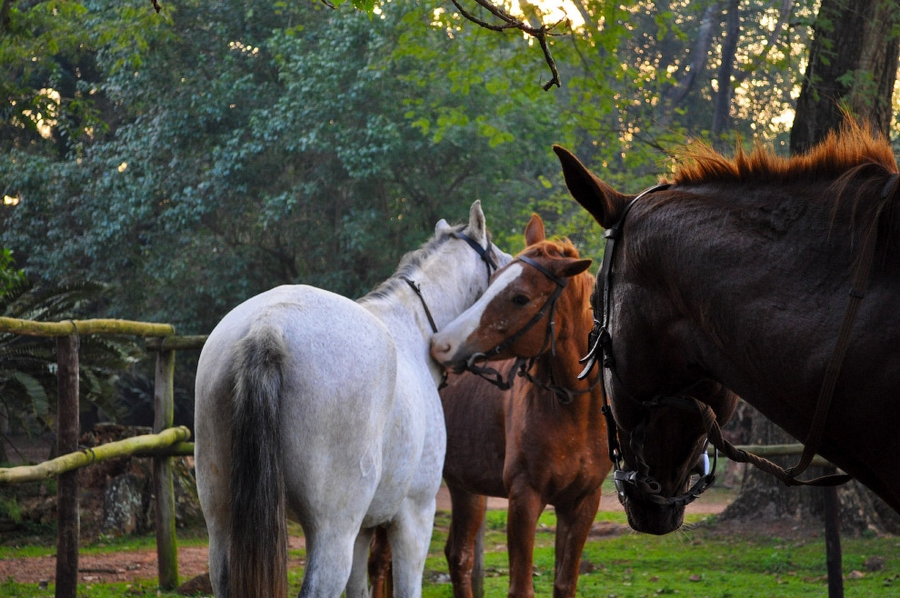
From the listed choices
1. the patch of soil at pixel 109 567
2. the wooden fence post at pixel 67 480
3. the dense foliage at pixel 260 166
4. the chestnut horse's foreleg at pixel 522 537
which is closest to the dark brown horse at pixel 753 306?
the chestnut horse's foreleg at pixel 522 537

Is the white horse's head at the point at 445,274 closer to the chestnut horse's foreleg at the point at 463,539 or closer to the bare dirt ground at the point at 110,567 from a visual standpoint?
the chestnut horse's foreleg at the point at 463,539

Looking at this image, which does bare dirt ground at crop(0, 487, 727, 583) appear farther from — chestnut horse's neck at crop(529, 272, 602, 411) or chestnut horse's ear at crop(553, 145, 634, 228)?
chestnut horse's ear at crop(553, 145, 634, 228)

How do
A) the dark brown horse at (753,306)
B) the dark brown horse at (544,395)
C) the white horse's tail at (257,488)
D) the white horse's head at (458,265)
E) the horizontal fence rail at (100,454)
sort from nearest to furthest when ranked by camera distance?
the dark brown horse at (753,306) → the white horse's tail at (257,488) → the horizontal fence rail at (100,454) → the dark brown horse at (544,395) → the white horse's head at (458,265)

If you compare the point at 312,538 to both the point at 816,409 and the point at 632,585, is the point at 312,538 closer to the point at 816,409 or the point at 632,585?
the point at 816,409

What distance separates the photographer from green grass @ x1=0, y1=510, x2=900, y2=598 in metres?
5.75

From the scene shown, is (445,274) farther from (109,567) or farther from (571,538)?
(109,567)

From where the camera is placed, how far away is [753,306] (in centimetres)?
146

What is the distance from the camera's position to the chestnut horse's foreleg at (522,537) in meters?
4.14

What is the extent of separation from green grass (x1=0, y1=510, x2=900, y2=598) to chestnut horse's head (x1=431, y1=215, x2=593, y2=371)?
6.72ft

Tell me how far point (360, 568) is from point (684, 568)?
13.5 feet

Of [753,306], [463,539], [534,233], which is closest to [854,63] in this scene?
[534,233]

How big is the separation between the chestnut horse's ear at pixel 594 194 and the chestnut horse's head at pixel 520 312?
234cm

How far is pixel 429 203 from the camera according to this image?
1427 cm

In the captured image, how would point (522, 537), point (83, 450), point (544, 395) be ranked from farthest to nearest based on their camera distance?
1. point (83, 450)
2. point (544, 395)
3. point (522, 537)
